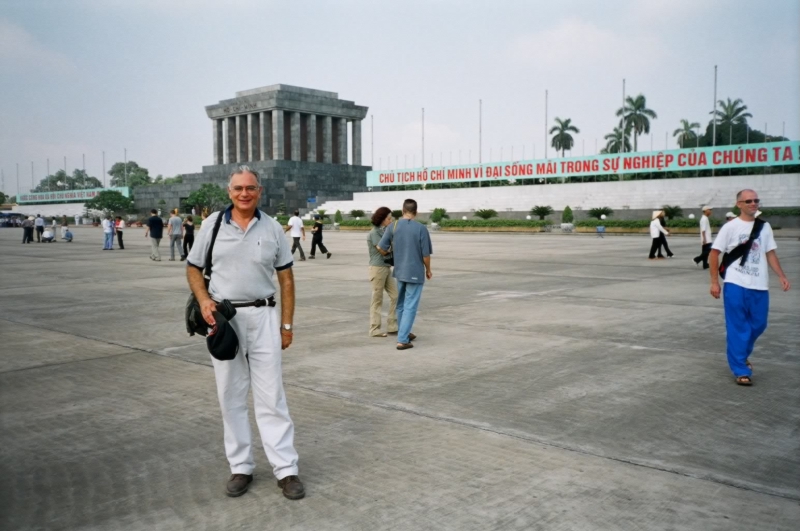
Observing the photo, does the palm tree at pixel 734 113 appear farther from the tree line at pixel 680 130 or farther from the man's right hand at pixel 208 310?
the man's right hand at pixel 208 310

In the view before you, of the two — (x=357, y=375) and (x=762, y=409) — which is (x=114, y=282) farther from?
(x=762, y=409)

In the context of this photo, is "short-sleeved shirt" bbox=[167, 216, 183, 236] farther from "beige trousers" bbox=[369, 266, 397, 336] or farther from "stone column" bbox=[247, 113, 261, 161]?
"stone column" bbox=[247, 113, 261, 161]

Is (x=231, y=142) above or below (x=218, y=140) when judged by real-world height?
below

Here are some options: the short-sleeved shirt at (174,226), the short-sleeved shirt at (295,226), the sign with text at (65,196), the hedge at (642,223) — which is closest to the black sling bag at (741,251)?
the short-sleeved shirt at (295,226)

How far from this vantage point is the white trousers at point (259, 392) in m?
3.94

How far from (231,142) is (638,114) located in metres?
53.9

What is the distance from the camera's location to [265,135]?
8588cm

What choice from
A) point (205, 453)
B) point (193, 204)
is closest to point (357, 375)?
point (205, 453)

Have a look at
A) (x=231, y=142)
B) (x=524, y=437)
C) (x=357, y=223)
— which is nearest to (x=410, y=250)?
(x=524, y=437)

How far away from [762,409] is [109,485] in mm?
4811

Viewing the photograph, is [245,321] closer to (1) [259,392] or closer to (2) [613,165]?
(1) [259,392]

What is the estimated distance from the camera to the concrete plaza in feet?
12.1

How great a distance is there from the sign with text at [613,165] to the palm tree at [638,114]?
30446 millimetres

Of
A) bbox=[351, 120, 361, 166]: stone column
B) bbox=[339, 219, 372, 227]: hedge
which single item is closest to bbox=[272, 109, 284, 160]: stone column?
bbox=[351, 120, 361, 166]: stone column
